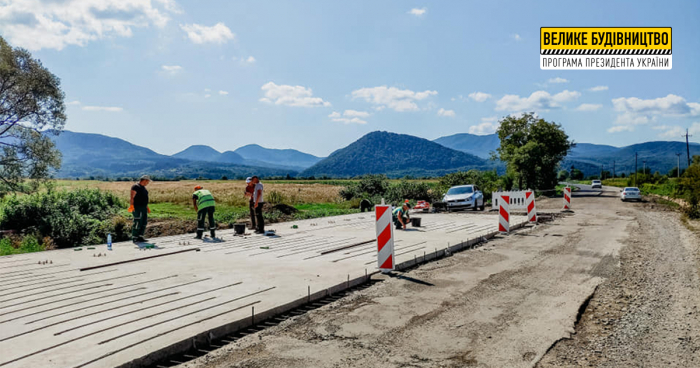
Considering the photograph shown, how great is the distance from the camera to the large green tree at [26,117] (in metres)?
28.3

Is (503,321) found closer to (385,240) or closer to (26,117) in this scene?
(385,240)

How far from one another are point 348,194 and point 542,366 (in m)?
33.7

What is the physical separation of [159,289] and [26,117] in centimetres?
2872

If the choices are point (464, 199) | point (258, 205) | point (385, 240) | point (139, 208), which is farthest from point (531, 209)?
point (139, 208)

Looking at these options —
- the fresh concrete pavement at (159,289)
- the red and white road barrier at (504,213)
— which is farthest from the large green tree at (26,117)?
the red and white road barrier at (504,213)

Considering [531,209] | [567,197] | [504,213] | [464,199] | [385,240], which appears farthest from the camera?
[567,197]

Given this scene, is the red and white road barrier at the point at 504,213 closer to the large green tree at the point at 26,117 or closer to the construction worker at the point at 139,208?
the construction worker at the point at 139,208

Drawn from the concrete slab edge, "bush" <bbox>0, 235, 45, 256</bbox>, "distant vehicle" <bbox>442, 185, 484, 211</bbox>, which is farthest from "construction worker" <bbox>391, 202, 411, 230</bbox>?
"bush" <bbox>0, 235, 45, 256</bbox>

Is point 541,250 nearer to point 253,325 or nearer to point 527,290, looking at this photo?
point 527,290

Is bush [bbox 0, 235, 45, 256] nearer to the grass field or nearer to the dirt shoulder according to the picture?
the grass field

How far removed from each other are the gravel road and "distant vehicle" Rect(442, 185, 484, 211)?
15.7m

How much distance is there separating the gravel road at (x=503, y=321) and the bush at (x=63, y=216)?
10189 mm

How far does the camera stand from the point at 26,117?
29.5 metres

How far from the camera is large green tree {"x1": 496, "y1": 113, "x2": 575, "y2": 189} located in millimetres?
50969
